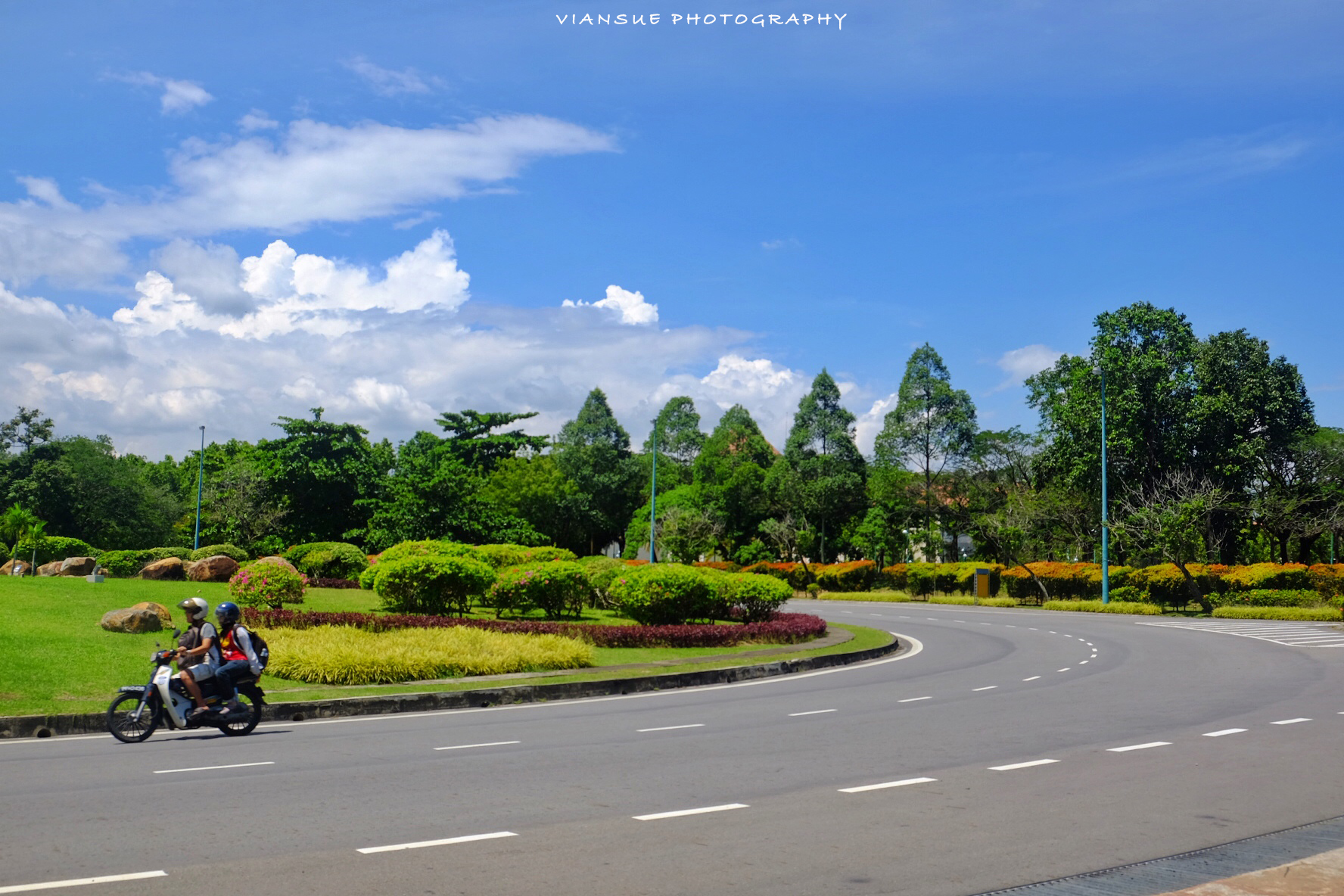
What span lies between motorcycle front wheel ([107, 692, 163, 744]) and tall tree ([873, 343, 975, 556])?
48.3m

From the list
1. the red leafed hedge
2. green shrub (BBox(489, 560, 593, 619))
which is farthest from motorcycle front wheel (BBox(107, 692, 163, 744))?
green shrub (BBox(489, 560, 593, 619))

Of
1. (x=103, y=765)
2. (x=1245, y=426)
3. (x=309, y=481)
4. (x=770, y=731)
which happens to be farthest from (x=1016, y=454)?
(x=103, y=765)

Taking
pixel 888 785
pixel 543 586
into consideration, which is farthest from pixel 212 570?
pixel 888 785

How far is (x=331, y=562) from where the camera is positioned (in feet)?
113

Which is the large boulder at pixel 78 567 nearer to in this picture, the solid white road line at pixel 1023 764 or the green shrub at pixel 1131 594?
the solid white road line at pixel 1023 764

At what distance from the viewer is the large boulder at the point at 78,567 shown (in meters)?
31.8

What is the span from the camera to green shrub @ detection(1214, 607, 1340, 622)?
3297 cm

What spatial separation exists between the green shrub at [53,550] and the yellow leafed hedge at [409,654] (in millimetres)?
25056

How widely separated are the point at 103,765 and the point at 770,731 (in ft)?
20.5

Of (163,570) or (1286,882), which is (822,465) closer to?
(163,570)

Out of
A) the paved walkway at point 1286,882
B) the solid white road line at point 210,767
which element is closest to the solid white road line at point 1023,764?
the paved walkway at point 1286,882

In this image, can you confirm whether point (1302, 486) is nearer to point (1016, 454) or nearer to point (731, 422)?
point (1016, 454)

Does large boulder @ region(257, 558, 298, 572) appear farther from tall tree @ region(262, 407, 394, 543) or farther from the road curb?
tall tree @ region(262, 407, 394, 543)

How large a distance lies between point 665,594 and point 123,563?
62.5 ft
